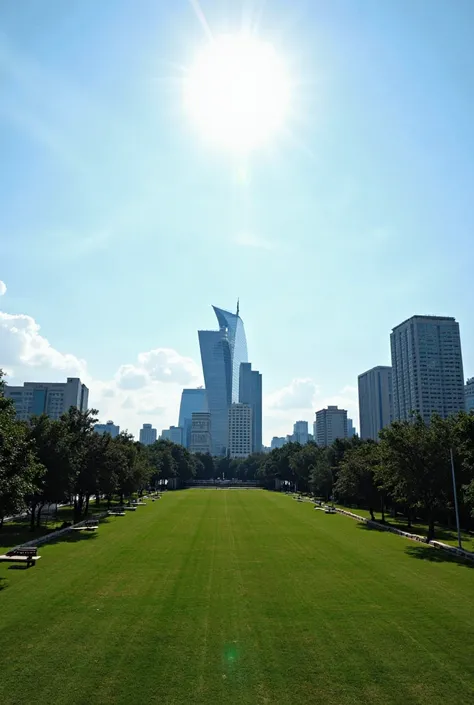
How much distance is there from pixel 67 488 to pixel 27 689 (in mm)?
32837

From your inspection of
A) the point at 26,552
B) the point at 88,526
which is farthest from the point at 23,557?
the point at 88,526

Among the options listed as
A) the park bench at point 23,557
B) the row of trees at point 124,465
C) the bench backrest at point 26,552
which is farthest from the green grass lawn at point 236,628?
the row of trees at point 124,465

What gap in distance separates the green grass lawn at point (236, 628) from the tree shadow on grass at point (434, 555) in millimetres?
352

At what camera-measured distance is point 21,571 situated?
27.7m

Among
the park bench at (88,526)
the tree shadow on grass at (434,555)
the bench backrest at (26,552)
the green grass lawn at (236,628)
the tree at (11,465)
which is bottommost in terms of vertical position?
the green grass lawn at (236,628)

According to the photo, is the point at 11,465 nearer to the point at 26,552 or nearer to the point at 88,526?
the point at 26,552

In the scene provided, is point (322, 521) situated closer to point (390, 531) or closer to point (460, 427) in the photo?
point (390, 531)

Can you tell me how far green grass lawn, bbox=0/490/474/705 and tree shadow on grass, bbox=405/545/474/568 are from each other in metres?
0.35

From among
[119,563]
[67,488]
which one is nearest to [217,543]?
[119,563]

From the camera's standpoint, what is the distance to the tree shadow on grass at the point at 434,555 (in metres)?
33.0

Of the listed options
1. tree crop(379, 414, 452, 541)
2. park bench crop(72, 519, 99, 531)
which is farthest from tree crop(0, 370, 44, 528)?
tree crop(379, 414, 452, 541)

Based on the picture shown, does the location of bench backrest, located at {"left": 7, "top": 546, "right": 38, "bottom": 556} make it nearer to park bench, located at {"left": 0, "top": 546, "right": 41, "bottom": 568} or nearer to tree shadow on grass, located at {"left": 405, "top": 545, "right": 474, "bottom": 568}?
park bench, located at {"left": 0, "top": 546, "right": 41, "bottom": 568}

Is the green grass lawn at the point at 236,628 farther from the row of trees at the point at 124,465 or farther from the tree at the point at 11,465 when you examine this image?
the row of trees at the point at 124,465

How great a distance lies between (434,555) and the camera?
35.4m
